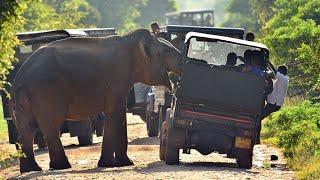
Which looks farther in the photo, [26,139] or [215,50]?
[215,50]

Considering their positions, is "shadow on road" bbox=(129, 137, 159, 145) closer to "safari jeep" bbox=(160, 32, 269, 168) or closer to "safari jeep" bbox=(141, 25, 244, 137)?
"safari jeep" bbox=(141, 25, 244, 137)

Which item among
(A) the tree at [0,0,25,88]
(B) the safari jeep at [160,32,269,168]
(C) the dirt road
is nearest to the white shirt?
(C) the dirt road

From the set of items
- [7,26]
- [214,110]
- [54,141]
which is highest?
[7,26]

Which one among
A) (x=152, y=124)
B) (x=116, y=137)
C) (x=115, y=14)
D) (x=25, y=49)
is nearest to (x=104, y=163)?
(x=116, y=137)

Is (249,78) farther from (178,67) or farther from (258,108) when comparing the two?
(178,67)

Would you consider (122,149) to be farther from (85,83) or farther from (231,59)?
(231,59)

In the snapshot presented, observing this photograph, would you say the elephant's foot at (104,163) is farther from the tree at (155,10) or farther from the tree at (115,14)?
the tree at (155,10)

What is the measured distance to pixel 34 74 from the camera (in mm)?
19094

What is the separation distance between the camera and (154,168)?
1791 cm

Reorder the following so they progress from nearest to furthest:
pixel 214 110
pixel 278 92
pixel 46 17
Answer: pixel 214 110, pixel 278 92, pixel 46 17

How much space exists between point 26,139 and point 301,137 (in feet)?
18.4

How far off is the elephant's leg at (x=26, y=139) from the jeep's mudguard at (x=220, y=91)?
122 inches

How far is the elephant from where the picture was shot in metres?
19.2

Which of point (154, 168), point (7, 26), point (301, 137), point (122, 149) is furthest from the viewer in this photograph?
point (301, 137)
